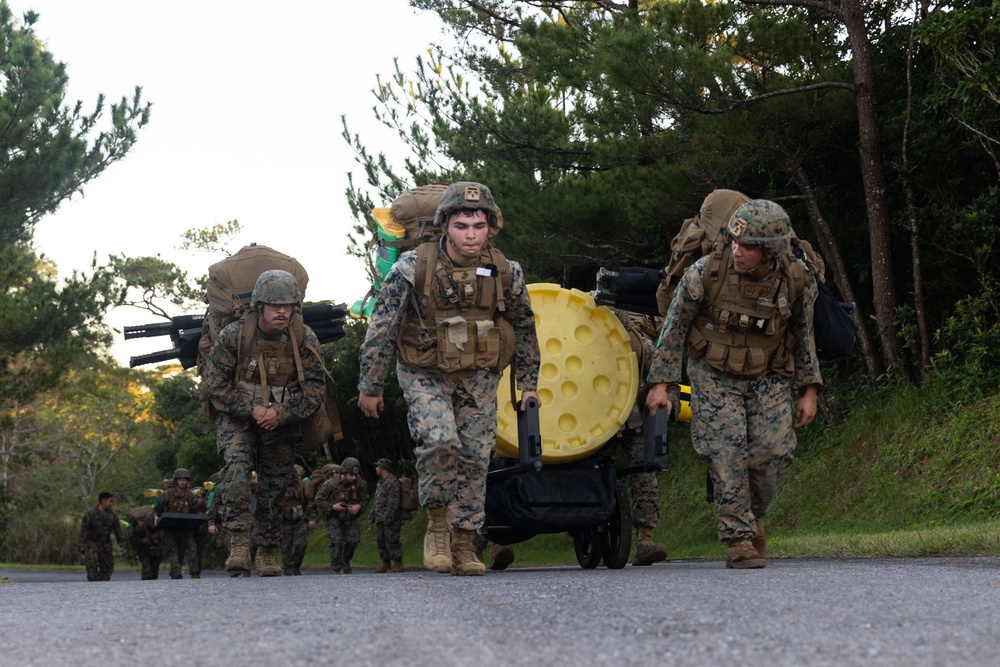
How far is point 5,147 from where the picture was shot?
2519 centimetres

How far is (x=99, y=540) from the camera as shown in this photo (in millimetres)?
23156

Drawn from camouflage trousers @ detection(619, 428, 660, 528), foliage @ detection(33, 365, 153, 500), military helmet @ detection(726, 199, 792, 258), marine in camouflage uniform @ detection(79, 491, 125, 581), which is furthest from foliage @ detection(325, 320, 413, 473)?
foliage @ detection(33, 365, 153, 500)

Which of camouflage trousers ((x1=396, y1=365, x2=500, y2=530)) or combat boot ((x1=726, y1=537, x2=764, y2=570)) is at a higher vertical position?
camouflage trousers ((x1=396, y1=365, x2=500, y2=530))

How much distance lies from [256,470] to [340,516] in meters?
9.34

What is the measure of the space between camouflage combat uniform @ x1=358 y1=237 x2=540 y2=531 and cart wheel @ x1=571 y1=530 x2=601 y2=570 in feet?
6.30

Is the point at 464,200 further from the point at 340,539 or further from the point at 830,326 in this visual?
the point at 340,539

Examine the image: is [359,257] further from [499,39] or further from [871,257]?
[871,257]

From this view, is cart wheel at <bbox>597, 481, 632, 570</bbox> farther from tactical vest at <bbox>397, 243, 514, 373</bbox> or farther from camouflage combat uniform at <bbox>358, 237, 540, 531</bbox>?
tactical vest at <bbox>397, 243, 514, 373</bbox>

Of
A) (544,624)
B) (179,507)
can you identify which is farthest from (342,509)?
(544,624)

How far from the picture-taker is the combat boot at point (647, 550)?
9555mm

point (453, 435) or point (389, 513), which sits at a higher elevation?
point (453, 435)

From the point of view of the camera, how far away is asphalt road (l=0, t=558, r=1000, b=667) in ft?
11.7

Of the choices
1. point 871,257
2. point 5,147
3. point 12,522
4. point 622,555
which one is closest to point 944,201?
point 871,257

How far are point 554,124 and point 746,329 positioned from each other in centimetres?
1131
